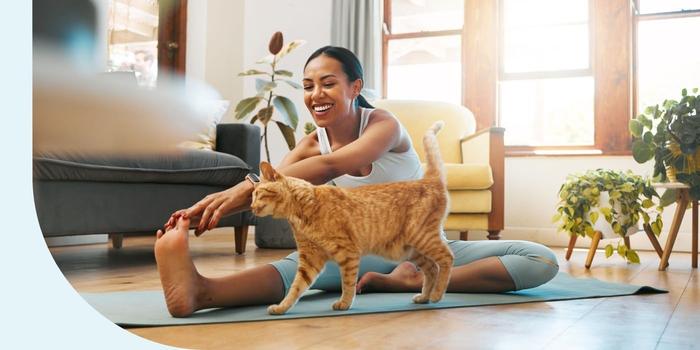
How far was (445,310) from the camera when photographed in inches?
48.6

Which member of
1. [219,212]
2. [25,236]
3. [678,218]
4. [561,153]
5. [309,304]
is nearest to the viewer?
[25,236]

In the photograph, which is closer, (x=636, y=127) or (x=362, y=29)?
(x=636, y=127)

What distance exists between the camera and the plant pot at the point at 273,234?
134 cm

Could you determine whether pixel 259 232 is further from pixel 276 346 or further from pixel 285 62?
pixel 285 62

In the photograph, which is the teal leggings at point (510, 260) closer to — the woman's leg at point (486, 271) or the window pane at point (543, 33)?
the woman's leg at point (486, 271)

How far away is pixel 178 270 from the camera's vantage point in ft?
3.43

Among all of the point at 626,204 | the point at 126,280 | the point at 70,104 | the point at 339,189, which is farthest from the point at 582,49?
the point at 70,104

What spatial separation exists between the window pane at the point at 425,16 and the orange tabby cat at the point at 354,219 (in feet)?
1.53

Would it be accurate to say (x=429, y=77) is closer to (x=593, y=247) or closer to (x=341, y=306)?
(x=341, y=306)

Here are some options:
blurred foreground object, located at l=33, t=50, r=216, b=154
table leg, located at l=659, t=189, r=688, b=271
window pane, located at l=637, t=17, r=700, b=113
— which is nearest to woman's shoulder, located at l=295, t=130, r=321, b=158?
blurred foreground object, located at l=33, t=50, r=216, b=154

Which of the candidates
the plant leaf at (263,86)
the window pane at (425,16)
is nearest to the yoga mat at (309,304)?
the window pane at (425,16)

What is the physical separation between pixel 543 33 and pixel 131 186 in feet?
4.19

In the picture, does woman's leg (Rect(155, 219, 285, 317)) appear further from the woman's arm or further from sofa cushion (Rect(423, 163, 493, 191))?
sofa cushion (Rect(423, 163, 493, 191))

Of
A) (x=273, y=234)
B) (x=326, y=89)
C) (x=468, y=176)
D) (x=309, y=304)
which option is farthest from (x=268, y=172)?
(x=468, y=176)
